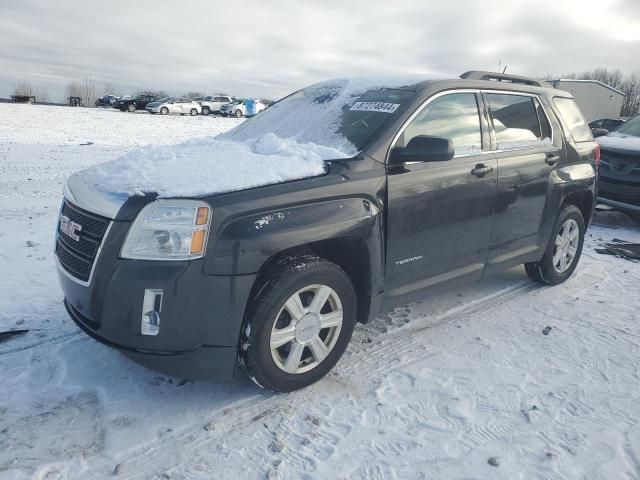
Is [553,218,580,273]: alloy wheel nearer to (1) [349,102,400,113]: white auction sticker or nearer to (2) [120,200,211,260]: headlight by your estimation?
(1) [349,102,400,113]: white auction sticker

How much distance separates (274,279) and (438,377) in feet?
4.10

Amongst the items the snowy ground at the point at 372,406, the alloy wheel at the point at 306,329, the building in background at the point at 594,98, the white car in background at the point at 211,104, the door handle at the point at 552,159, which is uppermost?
the building in background at the point at 594,98

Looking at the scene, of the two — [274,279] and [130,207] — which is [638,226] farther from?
[130,207]

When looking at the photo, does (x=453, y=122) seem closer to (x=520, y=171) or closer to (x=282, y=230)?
(x=520, y=171)

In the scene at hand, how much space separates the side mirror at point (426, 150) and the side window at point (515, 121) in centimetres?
102

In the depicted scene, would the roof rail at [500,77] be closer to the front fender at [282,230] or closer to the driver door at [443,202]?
the driver door at [443,202]

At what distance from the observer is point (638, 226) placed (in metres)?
7.50

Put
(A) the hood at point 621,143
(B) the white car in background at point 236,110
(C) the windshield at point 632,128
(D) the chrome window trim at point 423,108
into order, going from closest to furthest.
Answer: (D) the chrome window trim at point 423,108
(A) the hood at point 621,143
(C) the windshield at point 632,128
(B) the white car in background at point 236,110

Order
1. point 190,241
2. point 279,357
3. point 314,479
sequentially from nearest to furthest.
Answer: point 314,479 → point 190,241 → point 279,357

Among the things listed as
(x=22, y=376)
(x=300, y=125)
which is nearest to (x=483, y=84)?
(x=300, y=125)

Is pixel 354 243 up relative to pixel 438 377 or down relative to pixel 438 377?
up

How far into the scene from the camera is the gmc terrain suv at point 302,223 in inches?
93.4

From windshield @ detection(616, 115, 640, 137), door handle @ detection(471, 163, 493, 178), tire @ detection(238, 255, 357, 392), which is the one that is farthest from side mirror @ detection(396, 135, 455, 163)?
windshield @ detection(616, 115, 640, 137)

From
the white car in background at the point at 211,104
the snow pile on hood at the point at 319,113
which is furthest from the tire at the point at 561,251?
the white car in background at the point at 211,104
